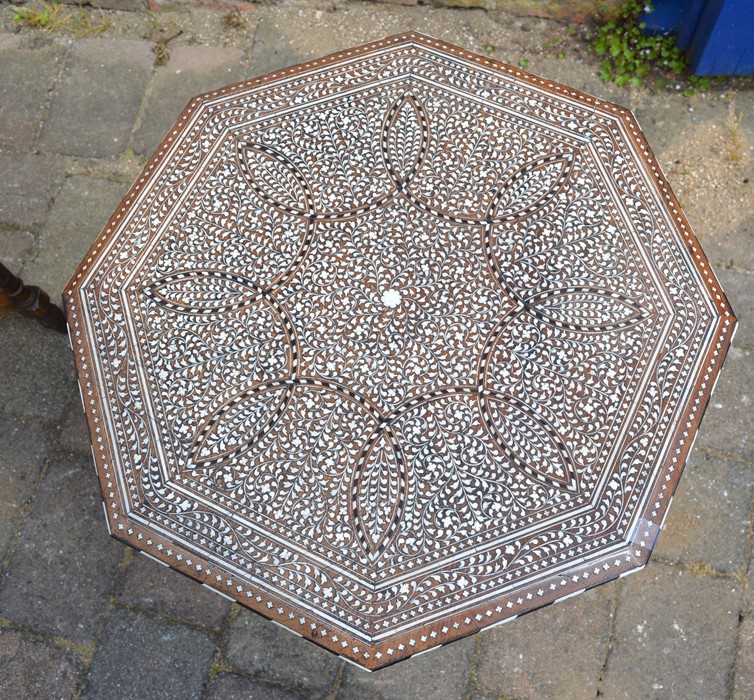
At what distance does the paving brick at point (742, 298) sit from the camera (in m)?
2.64

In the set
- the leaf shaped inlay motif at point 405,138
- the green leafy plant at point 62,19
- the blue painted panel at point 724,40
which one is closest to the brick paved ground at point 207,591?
the blue painted panel at point 724,40

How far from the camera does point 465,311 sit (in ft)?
5.74

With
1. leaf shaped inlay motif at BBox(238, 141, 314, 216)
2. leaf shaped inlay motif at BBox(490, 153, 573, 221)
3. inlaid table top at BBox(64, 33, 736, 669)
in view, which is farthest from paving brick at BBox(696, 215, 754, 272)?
leaf shaped inlay motif at BBox(238, 141, 314, 216)

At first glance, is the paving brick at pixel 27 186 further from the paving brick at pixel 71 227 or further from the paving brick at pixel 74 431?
the paving brick at pixel 74 431

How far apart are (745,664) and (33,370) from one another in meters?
2.83

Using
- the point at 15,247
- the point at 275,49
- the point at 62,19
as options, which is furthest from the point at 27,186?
the point at 275,49

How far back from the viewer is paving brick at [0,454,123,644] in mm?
2406

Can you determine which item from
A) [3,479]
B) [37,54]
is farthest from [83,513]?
[37,54]

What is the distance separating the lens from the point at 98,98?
10.3ft

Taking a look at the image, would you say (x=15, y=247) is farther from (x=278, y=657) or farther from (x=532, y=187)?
(x=532, y=187)

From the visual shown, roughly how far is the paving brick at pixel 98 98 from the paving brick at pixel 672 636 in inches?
111

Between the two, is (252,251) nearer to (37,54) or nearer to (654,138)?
(654,138)

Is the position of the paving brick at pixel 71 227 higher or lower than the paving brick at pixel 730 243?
lower

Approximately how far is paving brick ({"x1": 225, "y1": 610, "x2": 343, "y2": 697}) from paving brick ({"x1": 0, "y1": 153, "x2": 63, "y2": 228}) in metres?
1.95
